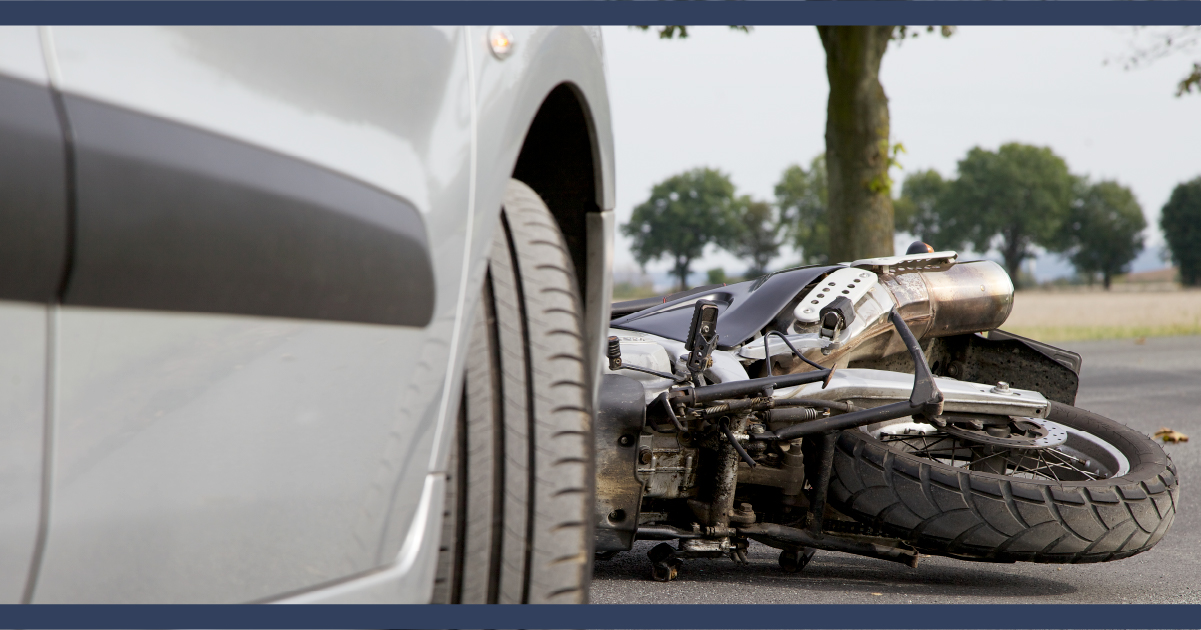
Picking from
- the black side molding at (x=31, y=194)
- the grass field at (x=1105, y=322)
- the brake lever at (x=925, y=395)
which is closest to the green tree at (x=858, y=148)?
the grass field at (x=1105, y=322)

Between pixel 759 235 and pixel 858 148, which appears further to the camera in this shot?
pixel 759 235

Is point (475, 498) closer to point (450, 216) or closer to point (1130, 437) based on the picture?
point (450, 216)

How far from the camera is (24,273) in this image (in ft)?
2.56

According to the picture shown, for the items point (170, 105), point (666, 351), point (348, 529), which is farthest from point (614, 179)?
point (666, 351)

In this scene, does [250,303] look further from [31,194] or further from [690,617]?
[690,617]

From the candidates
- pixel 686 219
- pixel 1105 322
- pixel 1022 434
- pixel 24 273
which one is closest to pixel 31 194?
pixel 24 273

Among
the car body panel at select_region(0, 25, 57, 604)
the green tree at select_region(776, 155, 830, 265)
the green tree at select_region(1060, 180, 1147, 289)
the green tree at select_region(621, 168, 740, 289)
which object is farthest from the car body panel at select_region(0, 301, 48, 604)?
the green tree at select_region(1060, 180, 1147, 289)

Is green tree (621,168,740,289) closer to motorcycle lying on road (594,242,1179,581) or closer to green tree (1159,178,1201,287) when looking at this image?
green tree (1159,178,1201,287)

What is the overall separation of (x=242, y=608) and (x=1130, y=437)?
3.54 meters

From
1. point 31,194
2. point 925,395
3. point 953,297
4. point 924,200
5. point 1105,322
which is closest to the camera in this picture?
point 31,194

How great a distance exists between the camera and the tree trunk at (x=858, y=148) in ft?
37.4

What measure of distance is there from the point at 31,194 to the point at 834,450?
107 inches

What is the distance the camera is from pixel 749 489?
11.0 ft
